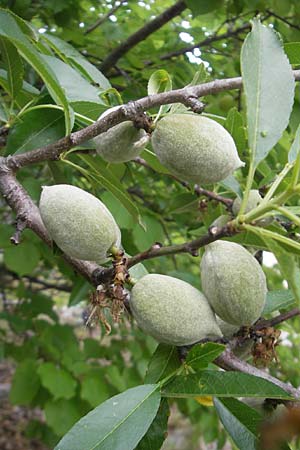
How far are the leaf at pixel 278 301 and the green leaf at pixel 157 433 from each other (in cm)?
33

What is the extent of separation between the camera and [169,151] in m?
0.95

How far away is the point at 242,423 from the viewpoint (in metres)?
1.00

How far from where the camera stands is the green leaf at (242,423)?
981 mm

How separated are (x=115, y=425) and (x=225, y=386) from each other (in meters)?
0.19

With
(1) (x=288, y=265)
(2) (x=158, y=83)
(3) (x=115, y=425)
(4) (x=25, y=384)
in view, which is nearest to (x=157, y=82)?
(2) (x=158, y=83)

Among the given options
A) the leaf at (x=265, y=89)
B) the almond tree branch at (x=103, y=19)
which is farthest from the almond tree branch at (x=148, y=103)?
the almond tree branch at (x=103, y=19)

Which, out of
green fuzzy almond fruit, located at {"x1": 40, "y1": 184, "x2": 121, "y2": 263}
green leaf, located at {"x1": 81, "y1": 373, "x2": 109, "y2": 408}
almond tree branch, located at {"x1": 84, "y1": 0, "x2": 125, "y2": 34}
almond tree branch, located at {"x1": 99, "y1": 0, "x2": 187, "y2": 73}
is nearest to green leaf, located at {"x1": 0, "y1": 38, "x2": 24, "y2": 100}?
green fuzzy almond fruit, located at {"x1": 40, "y1": 184, "x2": 121, "y2": 263}

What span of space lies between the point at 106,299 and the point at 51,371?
1.30 m

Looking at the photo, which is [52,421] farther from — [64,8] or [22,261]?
[64,8]

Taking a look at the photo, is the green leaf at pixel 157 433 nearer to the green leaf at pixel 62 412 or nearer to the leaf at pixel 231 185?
the leaf at pixel 231 185

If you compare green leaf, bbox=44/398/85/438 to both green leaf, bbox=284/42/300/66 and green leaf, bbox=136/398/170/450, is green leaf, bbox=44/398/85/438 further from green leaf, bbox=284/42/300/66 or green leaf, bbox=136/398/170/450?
green leaf, bbox=284/42/300/66

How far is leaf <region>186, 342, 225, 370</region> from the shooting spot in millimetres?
934

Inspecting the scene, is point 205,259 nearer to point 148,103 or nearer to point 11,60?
point 148,103

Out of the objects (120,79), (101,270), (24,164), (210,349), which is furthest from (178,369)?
(120,79)
